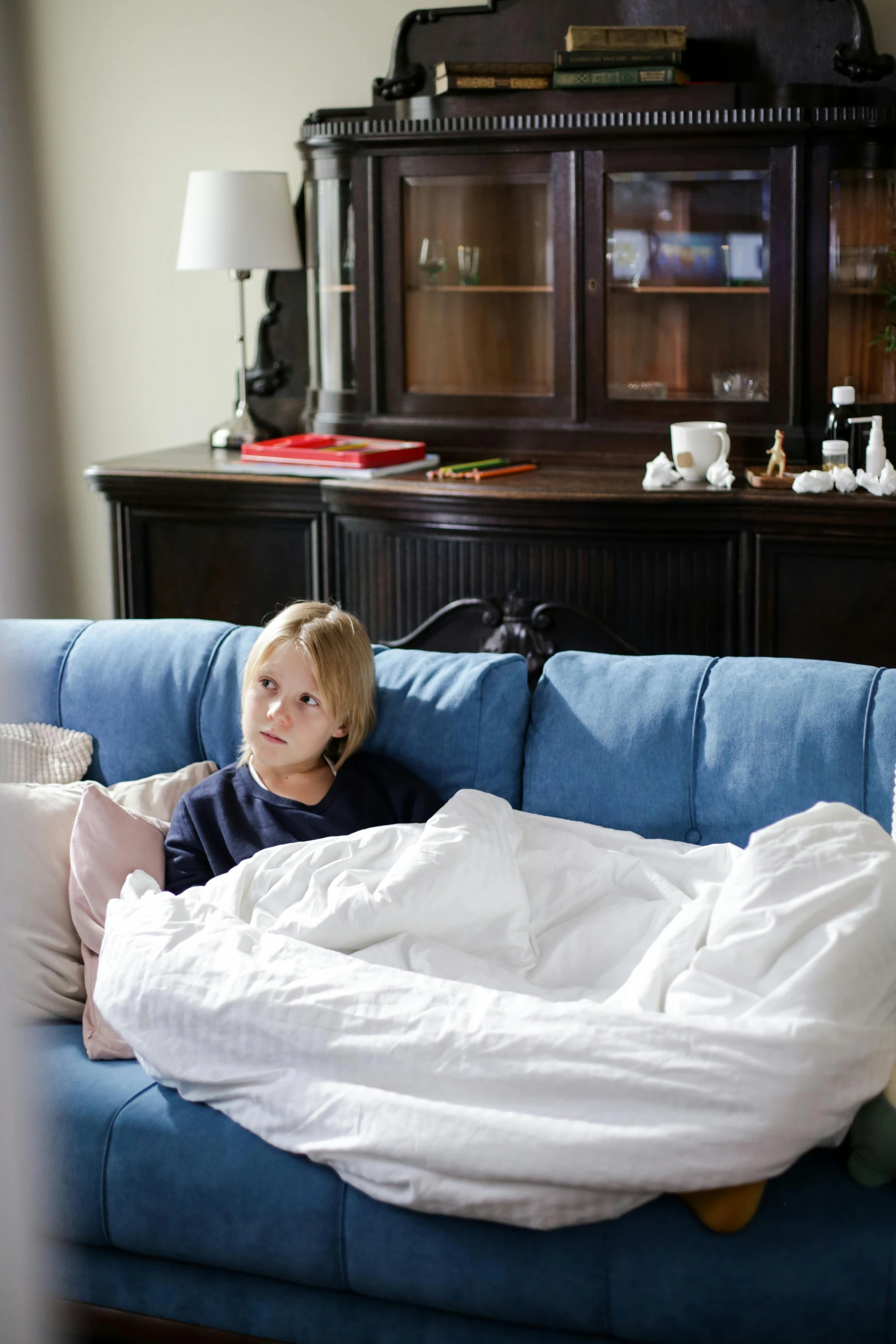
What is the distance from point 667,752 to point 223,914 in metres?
0.59

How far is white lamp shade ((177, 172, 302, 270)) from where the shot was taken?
3.19 m

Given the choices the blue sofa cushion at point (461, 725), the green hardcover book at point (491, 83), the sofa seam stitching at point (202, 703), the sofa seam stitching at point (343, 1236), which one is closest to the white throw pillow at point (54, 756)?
the sofa seam stitching at point (202, 703)

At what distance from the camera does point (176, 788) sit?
1.84m

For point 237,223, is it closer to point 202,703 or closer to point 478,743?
point 202,703

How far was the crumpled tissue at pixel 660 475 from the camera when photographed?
2.74 meters

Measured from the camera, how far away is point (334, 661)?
1.71 m

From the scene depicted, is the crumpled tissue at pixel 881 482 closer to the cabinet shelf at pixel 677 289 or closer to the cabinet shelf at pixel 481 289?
the cabinet shelf at pixel 677 289

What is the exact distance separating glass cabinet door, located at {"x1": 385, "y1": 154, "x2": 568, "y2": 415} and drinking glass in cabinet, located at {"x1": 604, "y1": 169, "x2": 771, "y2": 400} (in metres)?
0.14

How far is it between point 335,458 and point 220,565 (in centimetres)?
39

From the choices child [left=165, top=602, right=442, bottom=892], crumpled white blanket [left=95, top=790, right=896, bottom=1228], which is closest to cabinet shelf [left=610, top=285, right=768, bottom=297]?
child [left=165, top=602, right=442, bottom=892]

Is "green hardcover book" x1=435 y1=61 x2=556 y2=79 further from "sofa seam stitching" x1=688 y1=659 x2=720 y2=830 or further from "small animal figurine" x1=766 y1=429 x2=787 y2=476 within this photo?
"sofa seam stitching" x1=688 y1=659 x2=720 y2=830

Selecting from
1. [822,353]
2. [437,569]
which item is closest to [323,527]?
[437,569]

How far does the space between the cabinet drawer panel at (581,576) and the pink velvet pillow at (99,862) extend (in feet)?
4.25

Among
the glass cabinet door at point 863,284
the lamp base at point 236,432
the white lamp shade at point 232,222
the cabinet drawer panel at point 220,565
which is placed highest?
the white lamp shade at point 232,222
